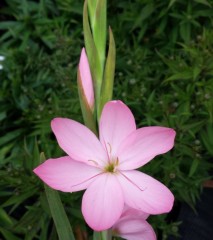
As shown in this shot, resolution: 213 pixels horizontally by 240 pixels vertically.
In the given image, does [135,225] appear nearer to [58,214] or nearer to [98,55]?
[58,214]

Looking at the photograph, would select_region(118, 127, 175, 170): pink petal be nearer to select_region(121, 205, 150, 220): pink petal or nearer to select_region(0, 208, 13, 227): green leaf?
select_region(121, 205, 150, 220): pink petal

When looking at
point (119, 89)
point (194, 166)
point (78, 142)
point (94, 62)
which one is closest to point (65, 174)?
point (78, 142)

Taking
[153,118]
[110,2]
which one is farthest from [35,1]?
[153,118]

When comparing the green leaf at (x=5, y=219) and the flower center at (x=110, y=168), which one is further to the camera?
the green leaf at (x=5, y=219)

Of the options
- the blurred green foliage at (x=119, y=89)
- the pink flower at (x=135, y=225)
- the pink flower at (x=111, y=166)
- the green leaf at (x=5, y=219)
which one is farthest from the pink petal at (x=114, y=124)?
the green leaf at (x=5, y=219)

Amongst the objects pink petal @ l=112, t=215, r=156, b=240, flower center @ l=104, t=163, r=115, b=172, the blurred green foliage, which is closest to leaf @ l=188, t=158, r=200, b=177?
the blurred green foliage

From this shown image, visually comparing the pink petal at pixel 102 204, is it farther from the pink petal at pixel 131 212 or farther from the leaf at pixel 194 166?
the leaf at pixel 194 166
